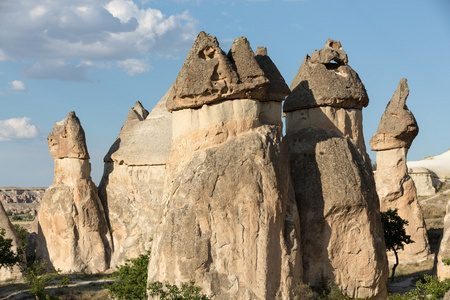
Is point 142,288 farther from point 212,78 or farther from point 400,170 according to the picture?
point 400,170

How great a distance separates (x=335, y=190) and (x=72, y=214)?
11895 millimetres

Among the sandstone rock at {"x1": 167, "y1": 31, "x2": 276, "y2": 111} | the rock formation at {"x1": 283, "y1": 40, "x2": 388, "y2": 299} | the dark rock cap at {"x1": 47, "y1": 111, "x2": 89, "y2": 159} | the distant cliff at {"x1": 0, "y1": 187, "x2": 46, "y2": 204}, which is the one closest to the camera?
the sandstone rock at {"x1": 167, "y1": 31, "x2": 276, "y2": 111}

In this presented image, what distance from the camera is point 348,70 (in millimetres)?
16750

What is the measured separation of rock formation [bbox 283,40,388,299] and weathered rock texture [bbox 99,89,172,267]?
8587mm

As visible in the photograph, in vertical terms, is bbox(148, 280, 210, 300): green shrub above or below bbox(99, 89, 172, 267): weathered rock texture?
below

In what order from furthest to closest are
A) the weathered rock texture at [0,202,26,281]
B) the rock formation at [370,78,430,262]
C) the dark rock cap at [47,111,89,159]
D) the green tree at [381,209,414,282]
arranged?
the rock formation at [370,78,430,262]
the dark rock cap at [47,111,89,159]
the weathered rock texture at [0,202,26,281]
the green tree at [381,209,414,282]

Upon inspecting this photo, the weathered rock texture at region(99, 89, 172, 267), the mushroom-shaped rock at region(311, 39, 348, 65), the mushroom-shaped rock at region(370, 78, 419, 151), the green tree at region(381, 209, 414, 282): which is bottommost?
the green tree at region(381, 209, 414, 282)

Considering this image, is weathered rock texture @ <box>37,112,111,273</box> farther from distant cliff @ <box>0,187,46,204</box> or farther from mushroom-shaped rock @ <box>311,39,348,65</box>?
distant cliff @ <box>0,187,46,204</box>

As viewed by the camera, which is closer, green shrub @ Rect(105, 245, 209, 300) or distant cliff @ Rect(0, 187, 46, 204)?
green shrub @ Rect(105, 245, 209, 300)

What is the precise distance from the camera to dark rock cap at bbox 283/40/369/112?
632 inches

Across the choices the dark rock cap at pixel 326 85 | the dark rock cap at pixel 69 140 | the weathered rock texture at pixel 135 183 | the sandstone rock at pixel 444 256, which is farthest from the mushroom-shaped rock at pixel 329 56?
the dark rock cap at pixel 69 140

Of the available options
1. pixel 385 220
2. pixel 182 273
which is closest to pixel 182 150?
pixel 182 273

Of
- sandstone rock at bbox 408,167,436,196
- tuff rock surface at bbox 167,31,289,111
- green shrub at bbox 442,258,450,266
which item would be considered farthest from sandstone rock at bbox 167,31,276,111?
sandstone rock at bbox 408,167,436,196

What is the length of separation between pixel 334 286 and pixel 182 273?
378 centimetres
